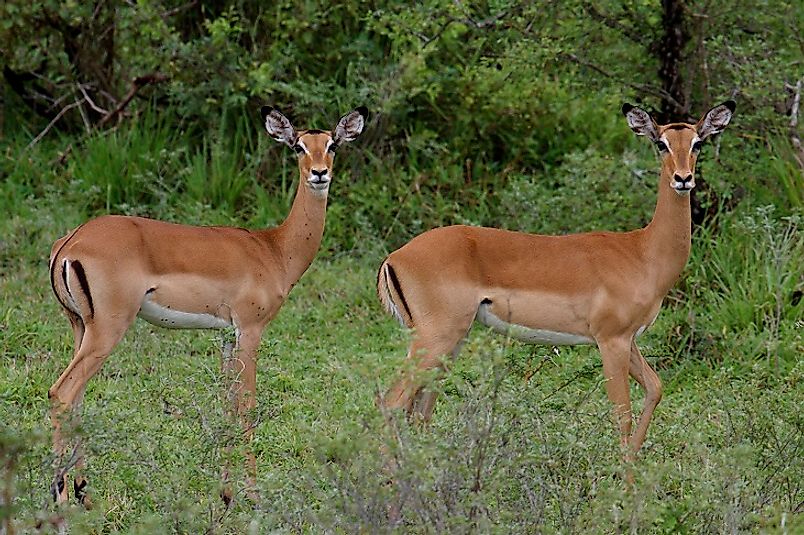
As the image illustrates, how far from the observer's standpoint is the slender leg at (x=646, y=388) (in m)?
5.84

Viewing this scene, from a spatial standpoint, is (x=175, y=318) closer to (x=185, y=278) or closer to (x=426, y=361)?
(x=185, y=278)

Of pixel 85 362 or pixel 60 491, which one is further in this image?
pixel 85 362

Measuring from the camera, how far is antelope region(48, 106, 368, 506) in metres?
5.41

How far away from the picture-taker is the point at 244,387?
18.9 feet

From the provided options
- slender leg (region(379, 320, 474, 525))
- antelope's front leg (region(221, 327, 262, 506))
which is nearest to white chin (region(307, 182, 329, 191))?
antelope's front leg (region(221, 327, 262, 506))

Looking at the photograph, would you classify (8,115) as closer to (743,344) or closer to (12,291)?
(12,291)

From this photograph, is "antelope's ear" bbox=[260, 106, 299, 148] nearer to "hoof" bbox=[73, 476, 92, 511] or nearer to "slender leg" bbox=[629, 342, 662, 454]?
"slender leg" bbox=[629, 342, 662, 454]

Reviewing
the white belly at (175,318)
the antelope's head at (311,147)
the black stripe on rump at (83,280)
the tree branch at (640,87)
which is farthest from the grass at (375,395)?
the antelope's head at (311,147)

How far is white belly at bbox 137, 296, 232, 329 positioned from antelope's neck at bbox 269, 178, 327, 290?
1.45 feet

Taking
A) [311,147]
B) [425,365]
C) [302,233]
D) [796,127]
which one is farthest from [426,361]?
[796,127]

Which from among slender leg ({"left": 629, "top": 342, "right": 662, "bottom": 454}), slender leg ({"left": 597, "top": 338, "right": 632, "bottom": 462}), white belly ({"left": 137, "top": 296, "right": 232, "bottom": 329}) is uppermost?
white belly ({"left": 137, "top": 296, "right": 232, "bottom": 329})

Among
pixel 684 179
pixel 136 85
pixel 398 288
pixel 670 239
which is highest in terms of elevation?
pixel 684 179

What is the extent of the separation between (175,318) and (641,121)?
7.00 ft

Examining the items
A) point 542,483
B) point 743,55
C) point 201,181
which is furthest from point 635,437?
point 201,181
